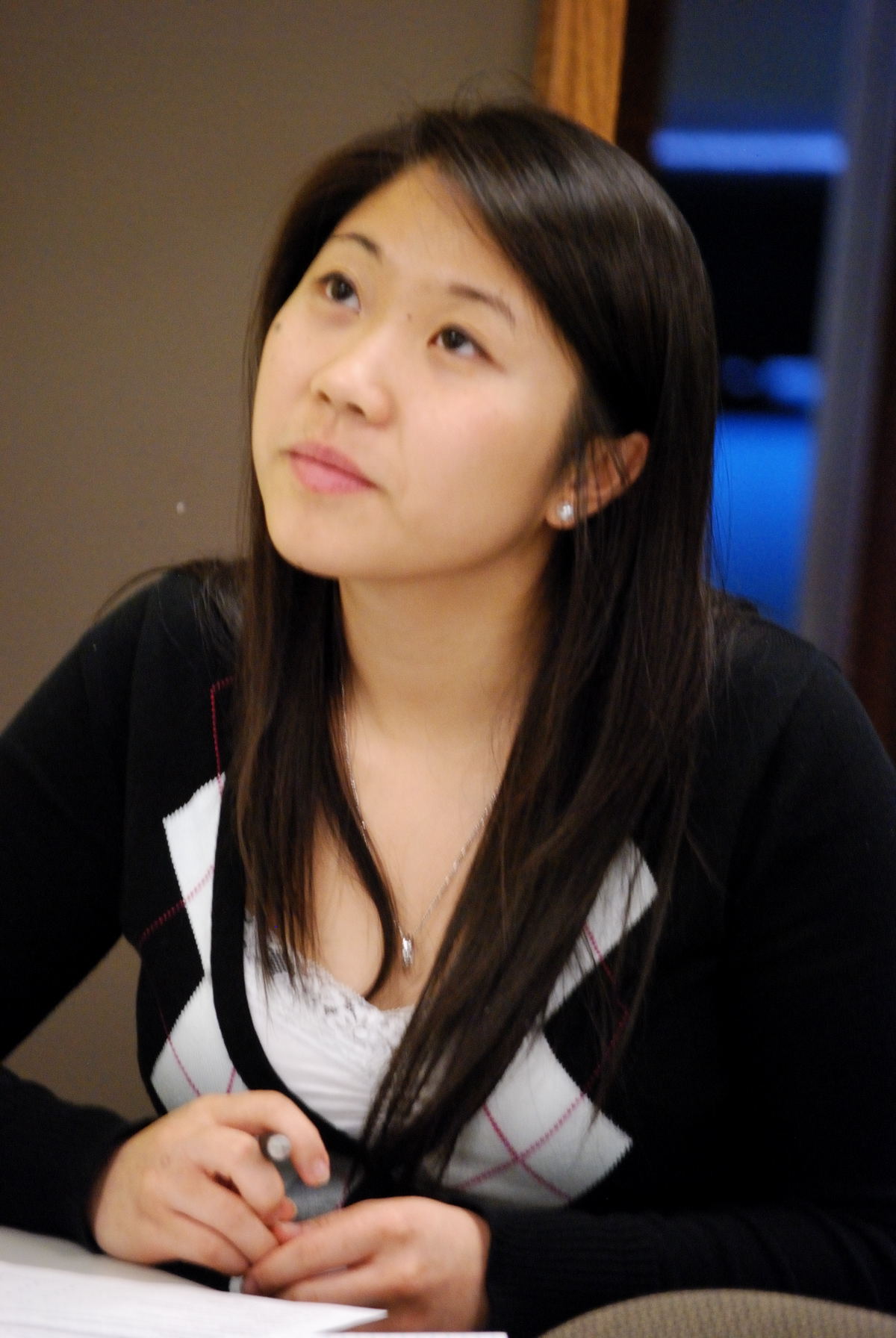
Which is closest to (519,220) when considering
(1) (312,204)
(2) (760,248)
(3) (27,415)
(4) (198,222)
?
(1) (312,204)

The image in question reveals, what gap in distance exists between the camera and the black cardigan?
961mm

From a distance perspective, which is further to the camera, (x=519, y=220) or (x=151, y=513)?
(x=151, y=513)

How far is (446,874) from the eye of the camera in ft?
3.65

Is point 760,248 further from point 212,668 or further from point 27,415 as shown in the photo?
point 212,668

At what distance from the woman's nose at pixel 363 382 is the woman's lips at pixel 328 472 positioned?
0.03 m

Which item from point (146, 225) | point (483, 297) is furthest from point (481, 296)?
point (146, 225)

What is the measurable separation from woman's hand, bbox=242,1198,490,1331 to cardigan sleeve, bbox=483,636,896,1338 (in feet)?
0.20

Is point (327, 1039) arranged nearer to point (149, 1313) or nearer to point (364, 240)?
point (149, 1313)

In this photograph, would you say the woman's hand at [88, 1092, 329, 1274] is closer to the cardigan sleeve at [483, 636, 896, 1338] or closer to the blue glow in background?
the cardigan sleeve at [483, 636, 896, 1338]

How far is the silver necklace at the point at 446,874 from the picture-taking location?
1.08 m

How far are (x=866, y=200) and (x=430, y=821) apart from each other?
4.39 ft

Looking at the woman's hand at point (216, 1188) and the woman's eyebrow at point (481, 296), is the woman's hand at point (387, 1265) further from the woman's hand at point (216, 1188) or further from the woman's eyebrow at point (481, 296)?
the woman's eyebrow at point (481, 296)

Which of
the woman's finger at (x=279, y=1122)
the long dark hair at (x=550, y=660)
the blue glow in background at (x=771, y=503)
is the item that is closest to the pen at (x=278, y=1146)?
the woman's finger at (x=279, y=1122)

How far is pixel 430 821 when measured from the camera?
44.8 inches
